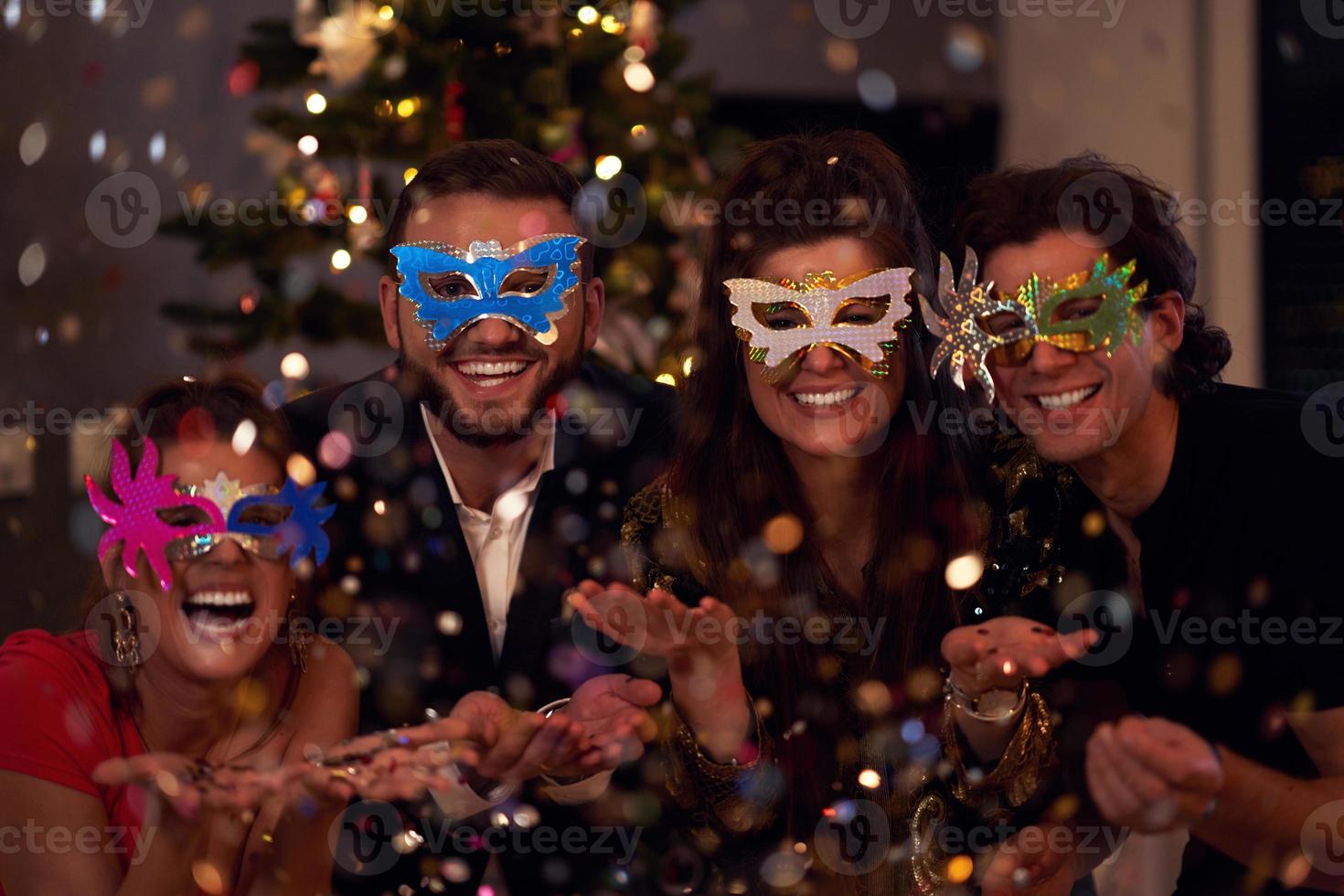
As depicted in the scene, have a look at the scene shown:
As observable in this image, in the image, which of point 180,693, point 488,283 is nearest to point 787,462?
point 488,283

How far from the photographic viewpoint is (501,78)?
2605 mm

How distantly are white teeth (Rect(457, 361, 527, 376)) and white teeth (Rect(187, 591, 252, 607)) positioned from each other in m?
0.50

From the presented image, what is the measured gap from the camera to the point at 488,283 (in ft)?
6.54

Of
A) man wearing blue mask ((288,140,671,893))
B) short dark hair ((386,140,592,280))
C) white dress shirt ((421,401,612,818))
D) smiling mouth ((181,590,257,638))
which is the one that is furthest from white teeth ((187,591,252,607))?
short dark hair ((386,140,592,280))

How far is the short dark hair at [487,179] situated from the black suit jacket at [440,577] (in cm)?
29

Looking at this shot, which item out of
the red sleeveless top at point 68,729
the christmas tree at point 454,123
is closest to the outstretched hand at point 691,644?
the red sleeveless top at point 68,729

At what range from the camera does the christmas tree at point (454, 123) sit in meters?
2.54

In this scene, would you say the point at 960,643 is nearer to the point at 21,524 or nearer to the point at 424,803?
the point at 424,803

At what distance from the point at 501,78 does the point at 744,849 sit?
61.8 inches

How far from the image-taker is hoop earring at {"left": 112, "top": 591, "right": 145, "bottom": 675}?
1.73 meters

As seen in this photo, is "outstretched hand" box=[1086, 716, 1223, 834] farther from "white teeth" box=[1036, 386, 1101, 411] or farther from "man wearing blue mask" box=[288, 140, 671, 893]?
"man wearing blue mask" box=[288, 140, 671, 893]

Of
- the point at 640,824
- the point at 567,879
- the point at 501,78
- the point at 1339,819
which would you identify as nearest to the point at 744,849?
the point at 640,824

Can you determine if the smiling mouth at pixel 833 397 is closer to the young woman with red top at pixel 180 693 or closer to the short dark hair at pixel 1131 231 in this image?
the short dark hair at pixel 1131 231

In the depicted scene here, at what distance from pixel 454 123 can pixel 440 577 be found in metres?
0.97
